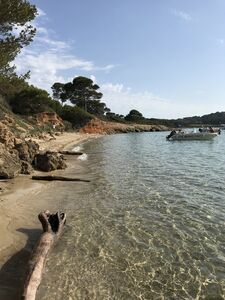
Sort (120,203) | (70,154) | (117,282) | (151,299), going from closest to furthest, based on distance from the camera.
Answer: (151,299)
(117,282)
(120,203)
(70,154)

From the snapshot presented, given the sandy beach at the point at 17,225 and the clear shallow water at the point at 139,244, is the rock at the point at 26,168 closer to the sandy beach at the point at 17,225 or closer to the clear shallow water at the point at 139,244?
the sandy beach at the point at 17,225

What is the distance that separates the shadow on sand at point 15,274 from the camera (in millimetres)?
7768

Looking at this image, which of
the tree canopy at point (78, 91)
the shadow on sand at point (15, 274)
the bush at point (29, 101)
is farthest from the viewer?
the tree canopy at point (78, 91)

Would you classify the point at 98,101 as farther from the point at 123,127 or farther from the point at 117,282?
the point at 117,282

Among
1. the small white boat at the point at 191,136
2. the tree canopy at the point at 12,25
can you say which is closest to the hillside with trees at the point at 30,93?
the tree canopy at the point at 12,25

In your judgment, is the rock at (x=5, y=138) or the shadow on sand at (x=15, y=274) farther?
the rock at (x=5, y=138)

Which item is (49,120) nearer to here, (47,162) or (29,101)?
(29,101)

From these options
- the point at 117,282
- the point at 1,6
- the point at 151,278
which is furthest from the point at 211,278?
the point at 1,6

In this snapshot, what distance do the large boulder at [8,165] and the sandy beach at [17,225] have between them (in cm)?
46

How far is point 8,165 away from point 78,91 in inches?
3711

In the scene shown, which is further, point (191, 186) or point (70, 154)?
point (70, 154)

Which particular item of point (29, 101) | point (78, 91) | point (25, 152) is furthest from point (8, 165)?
point (78, 91)

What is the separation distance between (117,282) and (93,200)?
26.0 feet

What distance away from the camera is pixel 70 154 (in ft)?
121
